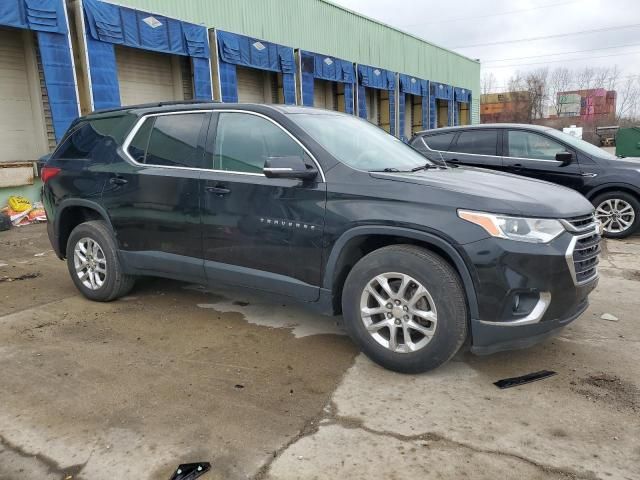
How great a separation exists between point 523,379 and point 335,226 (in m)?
1.56

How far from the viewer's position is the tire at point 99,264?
15.3ft

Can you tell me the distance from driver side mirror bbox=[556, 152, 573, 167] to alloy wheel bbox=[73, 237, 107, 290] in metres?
6.19

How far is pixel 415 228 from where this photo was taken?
316cm

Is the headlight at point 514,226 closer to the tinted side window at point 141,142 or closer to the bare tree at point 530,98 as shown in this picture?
the tinted side window at point 141,142

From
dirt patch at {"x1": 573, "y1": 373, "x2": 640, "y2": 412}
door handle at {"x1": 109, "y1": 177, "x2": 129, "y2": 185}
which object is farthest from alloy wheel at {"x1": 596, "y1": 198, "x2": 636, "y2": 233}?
door handle at {"x1": 109, "y1": 177, "x2": 129, "y2": 185}

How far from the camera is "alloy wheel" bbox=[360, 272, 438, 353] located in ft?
10.4

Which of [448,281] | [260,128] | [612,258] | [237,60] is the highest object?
[237,60]

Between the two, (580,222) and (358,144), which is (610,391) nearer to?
(580,222)

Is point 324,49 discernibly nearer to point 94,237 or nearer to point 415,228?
point 94,237

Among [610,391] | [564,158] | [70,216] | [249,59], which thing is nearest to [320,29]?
[249,59]

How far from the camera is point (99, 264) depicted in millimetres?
4785

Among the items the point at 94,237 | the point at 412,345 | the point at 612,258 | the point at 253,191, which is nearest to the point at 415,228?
the point at 412,345

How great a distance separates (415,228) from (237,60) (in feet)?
43.7

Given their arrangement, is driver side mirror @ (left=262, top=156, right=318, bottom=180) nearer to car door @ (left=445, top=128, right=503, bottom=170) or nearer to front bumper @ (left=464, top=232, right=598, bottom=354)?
front bumper @ (left=464, top=232, right=598, bottom=354)
